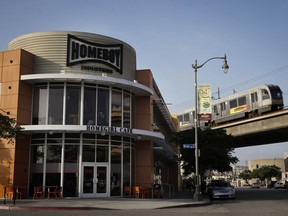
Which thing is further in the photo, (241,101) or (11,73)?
(241,101)

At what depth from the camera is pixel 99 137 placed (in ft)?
84.2

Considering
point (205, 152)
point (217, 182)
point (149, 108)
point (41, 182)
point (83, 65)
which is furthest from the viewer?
point (205, 152)

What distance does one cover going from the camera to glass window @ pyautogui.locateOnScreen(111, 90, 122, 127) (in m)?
26.2

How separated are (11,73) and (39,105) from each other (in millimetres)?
2647

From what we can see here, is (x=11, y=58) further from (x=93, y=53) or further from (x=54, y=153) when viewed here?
(x=54, y=153)

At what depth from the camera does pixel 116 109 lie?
2653 cm

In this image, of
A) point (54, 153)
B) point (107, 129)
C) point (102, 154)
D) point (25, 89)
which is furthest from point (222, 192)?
point (25, 89)

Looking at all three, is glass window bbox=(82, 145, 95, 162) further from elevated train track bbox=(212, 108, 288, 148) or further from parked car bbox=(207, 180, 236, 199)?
elevated train track bbox=(212, 108, 288, 148)

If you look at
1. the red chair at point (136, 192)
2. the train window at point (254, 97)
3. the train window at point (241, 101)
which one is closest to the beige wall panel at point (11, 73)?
the red chair at point (136, 192)

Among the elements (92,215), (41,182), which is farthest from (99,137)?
(92,215)

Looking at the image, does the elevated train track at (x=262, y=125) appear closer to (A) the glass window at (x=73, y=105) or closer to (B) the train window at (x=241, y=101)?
(B) the train window at (x=241, y=101)

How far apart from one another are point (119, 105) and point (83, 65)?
362cm

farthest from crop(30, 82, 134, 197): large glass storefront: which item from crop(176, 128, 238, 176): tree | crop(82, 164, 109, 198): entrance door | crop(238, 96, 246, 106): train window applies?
crop(238, 96, 246, 106): train window

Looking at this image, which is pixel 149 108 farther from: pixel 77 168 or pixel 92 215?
pixel 92 215
